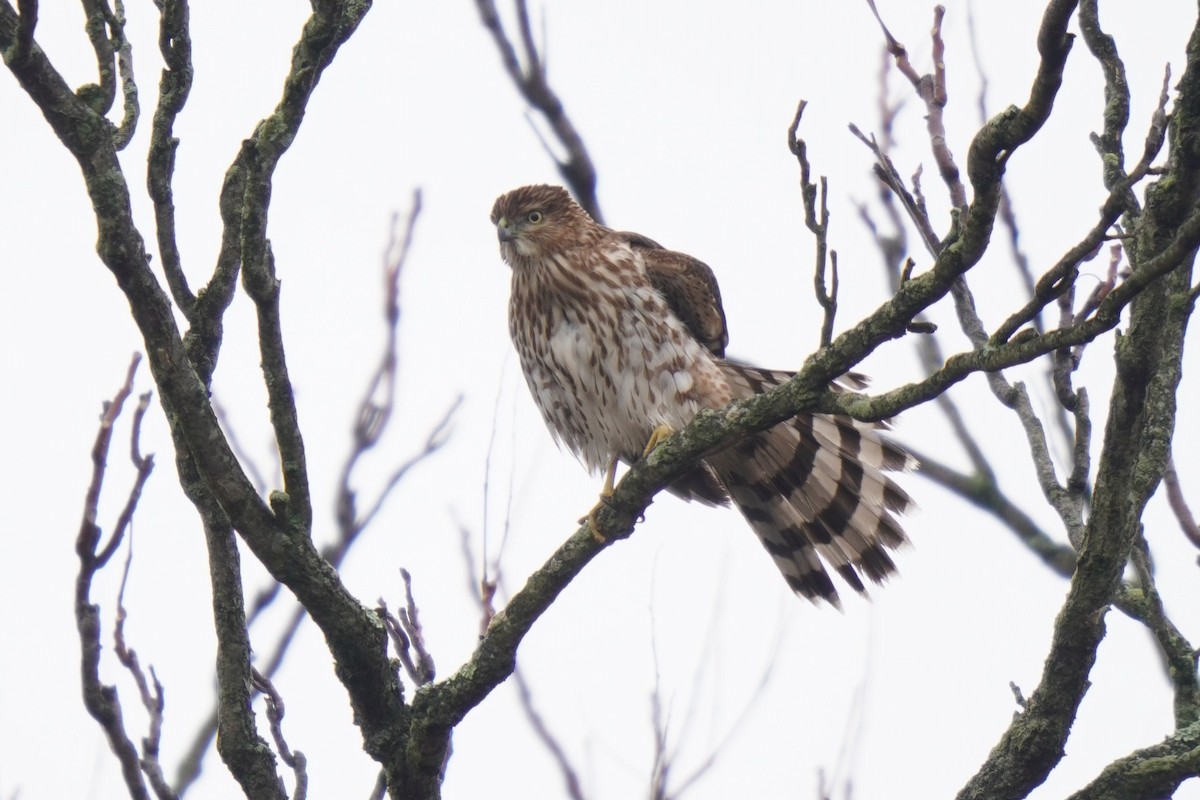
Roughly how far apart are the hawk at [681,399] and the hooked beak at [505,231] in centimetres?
12

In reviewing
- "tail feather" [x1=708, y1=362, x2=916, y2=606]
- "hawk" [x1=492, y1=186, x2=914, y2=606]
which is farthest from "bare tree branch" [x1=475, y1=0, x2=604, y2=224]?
"tail feather" [x1=708, y1=362, x2=916, y2=606]

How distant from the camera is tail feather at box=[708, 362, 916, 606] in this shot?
5.23 metres

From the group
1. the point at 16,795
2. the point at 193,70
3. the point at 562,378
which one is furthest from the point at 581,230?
the point at 16,795

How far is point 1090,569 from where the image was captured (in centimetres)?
271

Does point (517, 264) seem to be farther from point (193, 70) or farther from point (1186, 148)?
point (1186, 148)

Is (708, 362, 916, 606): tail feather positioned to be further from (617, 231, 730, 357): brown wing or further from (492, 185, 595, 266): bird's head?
(492, 185, 595, 266): bird's head

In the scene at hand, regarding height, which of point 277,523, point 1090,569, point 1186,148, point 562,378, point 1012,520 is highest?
point 562,378

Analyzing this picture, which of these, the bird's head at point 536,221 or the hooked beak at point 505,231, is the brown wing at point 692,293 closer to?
the bird's head at point 536,221

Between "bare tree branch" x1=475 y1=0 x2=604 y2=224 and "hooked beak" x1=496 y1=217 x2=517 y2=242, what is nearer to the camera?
"bare tree branch" x1=475 y1=0 x2=604 y2=224

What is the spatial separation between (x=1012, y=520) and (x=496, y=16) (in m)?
2.80

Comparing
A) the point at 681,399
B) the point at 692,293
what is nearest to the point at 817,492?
the point at 681,399

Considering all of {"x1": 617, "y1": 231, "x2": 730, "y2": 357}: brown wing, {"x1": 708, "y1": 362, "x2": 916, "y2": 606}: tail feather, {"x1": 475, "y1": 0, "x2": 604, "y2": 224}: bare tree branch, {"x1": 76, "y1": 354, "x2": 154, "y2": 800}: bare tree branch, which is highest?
{"x1": 475, "y1": 0, "x2": 604, "y2": 224}: bare tree branch

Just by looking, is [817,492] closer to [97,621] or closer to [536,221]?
[536,221]

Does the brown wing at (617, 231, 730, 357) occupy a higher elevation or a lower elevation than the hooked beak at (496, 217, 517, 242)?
lower
